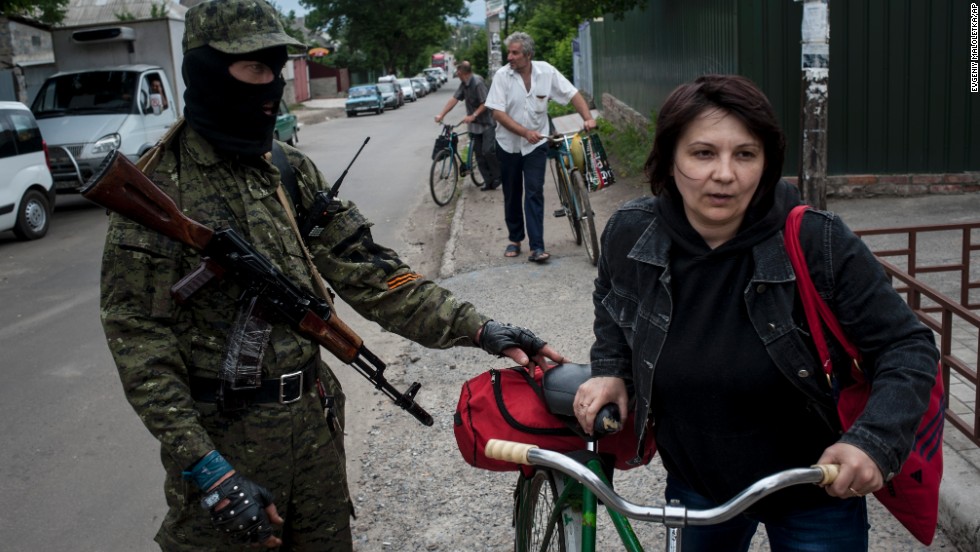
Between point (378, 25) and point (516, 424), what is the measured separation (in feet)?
247

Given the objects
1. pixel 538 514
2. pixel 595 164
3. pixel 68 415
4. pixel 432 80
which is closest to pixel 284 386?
pixel 538 514

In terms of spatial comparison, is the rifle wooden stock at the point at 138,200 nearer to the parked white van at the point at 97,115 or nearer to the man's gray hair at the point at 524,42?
the man's gray hair at the point at 524,42

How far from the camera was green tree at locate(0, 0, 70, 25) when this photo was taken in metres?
17.8

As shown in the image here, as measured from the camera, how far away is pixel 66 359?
24.1ft

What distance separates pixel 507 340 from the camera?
9.62 ft

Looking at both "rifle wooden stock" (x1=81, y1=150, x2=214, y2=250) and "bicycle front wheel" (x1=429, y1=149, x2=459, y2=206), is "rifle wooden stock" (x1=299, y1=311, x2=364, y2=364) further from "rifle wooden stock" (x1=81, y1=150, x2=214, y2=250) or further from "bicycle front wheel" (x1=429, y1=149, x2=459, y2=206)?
"bicycle front wheel" (x1=429, y1=149, x2=459, y2=206)

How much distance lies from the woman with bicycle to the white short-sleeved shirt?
640 centimetres

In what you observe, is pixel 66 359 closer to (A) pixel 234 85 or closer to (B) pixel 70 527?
(B) pixel 70 527

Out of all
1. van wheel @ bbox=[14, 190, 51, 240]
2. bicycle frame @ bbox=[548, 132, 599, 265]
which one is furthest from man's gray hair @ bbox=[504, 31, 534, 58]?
van wheel @ bbox=[14, 190, 51, 240]

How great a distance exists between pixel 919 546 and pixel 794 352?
2153 millimetres

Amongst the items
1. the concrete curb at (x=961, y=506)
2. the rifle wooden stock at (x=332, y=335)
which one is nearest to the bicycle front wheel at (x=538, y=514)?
the rifle wooden stock at (x=332, y=335)

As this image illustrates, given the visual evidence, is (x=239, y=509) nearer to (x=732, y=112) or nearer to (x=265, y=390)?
(x=265, y=390)

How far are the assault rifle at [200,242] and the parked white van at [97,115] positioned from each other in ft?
42.8

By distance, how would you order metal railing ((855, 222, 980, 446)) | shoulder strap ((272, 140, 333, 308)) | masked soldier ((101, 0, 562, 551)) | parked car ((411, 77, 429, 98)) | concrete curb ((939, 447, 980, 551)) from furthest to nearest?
parked car ((411, 77, 429, 98)), metal railing ((855, 222, 980, 446)), concrete curb ((939, 447, 980, 551)), shoulder strap ((272, 140, 333, 308)), masked soldier ((101, 0, 562, 551))
